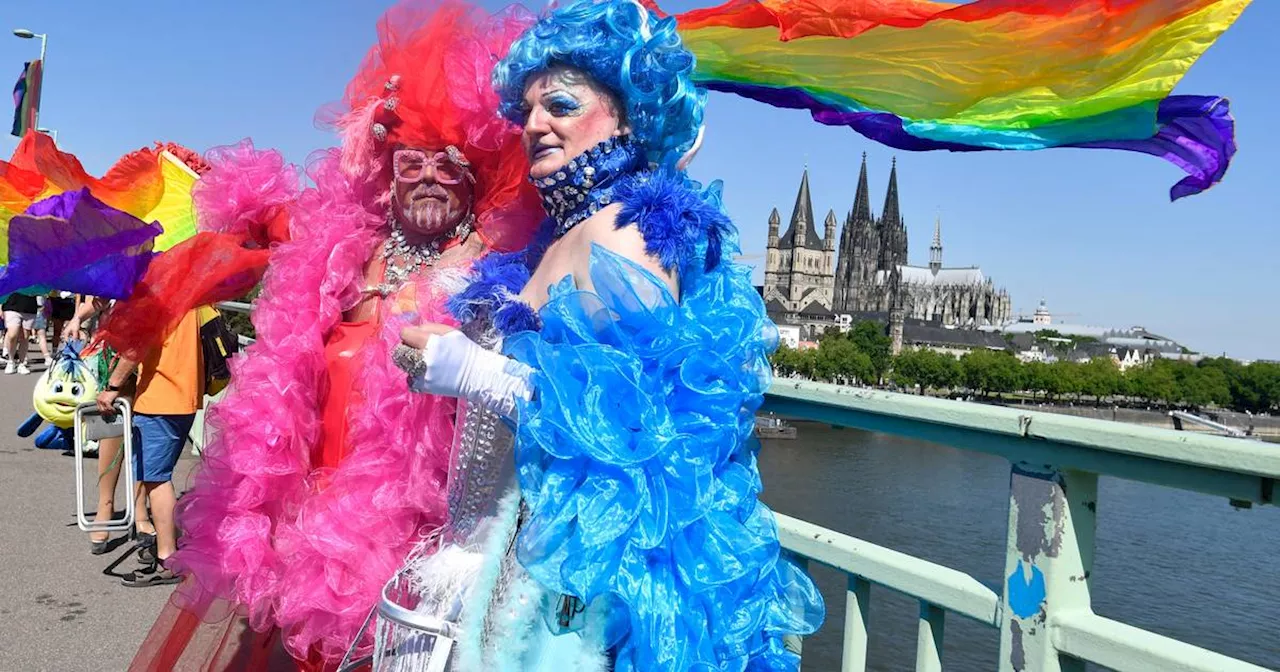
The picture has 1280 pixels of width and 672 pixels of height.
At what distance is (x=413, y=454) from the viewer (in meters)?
2.15

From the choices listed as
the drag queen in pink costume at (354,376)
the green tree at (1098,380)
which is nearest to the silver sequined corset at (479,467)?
the drag queen in pink costume at (354,376)

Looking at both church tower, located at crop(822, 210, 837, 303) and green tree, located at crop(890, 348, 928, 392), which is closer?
green tree, located at crop(890, 348, 928, 392)

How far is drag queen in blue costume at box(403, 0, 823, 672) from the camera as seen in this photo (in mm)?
1462

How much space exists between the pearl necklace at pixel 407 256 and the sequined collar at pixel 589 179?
0.67 meters

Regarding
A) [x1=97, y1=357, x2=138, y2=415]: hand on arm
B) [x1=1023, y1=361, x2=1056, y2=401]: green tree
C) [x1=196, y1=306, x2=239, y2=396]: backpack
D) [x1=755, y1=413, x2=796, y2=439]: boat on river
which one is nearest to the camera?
[x1=97, y1=357, x2=138, y2=415]: hand on arm

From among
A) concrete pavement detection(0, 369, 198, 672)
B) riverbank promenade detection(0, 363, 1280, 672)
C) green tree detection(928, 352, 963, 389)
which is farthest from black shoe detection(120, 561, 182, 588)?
green tree detection(928, 352, 963, 389)

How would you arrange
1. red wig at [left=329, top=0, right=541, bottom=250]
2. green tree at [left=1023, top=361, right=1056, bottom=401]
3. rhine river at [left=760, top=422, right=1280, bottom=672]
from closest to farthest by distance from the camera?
red wig at [left=329, top=0, right=541, bottom=250] → rhine river at [left=760, top=422, right=1280, bottom=672] → green tree at [left=1023, top=361, right=1056, bottom=401]

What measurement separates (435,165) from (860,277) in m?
112

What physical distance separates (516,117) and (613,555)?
3.21ft

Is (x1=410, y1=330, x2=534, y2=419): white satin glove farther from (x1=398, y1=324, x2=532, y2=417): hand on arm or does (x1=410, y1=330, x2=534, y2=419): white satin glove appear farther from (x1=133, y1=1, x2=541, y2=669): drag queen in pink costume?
(x1=133, y1=1, x2=541, y2=669): drag queen in pink costume

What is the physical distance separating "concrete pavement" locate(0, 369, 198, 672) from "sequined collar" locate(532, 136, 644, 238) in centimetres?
247

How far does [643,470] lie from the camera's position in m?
1.47

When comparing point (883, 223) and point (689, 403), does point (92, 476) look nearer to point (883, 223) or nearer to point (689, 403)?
point (689, 403)

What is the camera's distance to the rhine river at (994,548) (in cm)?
1536
